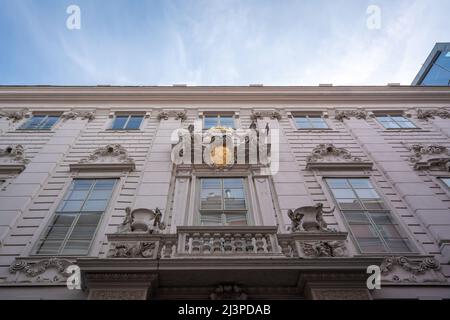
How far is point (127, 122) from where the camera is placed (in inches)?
560

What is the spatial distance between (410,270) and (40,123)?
15005mm

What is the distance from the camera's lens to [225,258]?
628cm

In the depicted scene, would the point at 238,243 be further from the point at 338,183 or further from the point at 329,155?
the point at 329,155

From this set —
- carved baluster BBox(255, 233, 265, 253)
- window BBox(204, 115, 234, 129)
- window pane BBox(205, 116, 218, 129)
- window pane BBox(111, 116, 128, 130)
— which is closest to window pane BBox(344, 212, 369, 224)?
carved baluster BBox(255, 233, 265, 253)

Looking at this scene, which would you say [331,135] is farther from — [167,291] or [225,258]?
[167,291]

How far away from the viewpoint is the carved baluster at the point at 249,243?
6.88m

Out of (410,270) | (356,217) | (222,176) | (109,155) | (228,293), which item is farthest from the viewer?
(109,155)

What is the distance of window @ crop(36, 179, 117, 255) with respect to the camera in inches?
309

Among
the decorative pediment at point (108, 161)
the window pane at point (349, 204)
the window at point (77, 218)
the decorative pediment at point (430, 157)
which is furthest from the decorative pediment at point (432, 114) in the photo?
the window at point (77, 218)

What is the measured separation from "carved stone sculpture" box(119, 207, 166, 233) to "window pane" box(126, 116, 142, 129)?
695cm

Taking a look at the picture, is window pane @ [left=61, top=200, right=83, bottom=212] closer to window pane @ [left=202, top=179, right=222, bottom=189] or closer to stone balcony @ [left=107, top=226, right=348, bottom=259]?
stone balcony @ [left=107, top=226, right=348, bottom=259]

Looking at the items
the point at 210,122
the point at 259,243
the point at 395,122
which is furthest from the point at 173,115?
the point at 395,122

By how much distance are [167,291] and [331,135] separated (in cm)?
951

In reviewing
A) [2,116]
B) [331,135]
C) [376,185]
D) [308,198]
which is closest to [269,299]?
[308,198]
